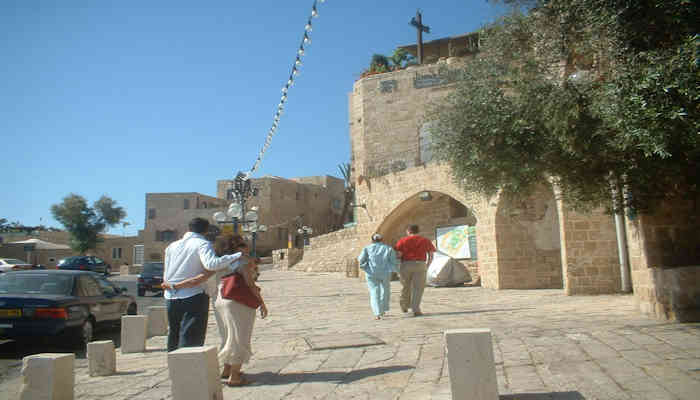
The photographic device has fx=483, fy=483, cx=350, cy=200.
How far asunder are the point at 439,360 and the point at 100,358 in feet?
11.3

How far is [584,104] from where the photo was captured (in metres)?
6.08

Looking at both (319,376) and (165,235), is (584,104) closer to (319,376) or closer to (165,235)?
(319,376)

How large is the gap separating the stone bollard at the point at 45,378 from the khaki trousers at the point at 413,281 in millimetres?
5392

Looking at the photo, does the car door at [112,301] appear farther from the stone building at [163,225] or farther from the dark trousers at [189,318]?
the stone building at [163,225]

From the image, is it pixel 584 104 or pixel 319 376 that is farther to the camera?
pixel 584 104

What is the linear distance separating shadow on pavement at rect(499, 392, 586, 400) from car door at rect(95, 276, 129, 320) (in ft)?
22.1

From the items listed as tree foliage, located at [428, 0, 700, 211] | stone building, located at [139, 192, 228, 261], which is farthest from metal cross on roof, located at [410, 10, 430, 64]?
stone building, located at [139, 192, 228, 261]

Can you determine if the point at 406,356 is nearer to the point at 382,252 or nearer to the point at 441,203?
the point at 382,252

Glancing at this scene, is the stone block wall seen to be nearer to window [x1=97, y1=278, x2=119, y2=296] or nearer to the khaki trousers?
the khaki trousers

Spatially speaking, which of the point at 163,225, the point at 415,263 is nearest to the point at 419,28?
the point at 415,263

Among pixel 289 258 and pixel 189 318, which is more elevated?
pixel 289 258

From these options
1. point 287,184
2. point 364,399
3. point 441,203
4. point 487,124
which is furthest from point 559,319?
point 287,184

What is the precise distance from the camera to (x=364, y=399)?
12.0 feet

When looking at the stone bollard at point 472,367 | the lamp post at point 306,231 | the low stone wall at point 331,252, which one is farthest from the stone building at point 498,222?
the lamp post at point 306,231
